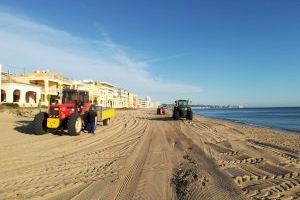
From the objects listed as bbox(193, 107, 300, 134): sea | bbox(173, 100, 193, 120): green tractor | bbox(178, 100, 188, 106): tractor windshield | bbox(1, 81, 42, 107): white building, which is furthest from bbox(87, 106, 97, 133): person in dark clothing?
bbox(1, 81, 42, 107): white building

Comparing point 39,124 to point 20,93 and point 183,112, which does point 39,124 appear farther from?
point 20,93

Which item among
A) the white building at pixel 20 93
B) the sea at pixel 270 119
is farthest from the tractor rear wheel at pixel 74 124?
the white building at pixel 20 93

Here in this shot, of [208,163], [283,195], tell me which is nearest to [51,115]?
[208,163]

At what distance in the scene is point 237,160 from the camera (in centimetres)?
875

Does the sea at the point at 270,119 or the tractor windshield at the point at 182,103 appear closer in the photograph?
the sea at the point at 270,119

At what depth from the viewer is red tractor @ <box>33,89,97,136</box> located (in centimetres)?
1375

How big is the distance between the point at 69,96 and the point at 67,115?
3.83 ft

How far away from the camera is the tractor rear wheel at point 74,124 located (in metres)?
13.5

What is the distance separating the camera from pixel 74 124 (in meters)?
13.5

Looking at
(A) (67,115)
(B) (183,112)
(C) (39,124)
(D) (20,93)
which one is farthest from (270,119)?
(C) (39,124)

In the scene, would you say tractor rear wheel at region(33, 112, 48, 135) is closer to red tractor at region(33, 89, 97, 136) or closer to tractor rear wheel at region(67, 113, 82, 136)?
red tractor at region(33, 89, 97, 136)

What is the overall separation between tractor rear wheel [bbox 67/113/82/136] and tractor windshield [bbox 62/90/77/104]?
4.87 feet

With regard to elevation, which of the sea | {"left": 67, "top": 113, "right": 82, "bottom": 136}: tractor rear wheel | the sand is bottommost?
the sea

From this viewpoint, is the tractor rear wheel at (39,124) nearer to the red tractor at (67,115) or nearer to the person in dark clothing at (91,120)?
the red tractor at (67,115)
